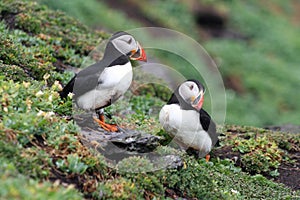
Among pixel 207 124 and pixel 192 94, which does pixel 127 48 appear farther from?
pixel 207 124

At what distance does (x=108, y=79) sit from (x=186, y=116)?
1.26m

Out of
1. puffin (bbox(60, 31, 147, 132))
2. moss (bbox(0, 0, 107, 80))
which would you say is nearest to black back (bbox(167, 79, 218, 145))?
puffin (bbox(60, 31, 147, 132))

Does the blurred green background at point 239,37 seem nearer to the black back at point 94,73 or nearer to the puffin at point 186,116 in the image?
the puffin at point 186,116

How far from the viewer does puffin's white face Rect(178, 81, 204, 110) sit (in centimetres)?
803

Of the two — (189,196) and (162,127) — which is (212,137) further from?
(189,196)

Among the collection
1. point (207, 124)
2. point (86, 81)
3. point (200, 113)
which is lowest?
point (207, 124)

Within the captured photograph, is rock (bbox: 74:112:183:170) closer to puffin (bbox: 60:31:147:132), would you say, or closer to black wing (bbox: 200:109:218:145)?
puffin (bbox: 60:31:147:132)

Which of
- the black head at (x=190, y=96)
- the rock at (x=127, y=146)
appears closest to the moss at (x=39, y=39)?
the rock at (x=127, y=146)

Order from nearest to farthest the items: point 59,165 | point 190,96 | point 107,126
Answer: point 59,165 < point 107,126 < point 190,96

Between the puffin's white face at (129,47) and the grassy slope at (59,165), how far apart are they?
3.47ft

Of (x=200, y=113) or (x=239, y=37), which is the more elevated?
(x=200, y=113)

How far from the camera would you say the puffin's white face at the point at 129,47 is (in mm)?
7840

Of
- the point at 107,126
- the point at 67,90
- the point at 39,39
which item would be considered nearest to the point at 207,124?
the point at 107,126

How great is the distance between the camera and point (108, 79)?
7.60 meters
